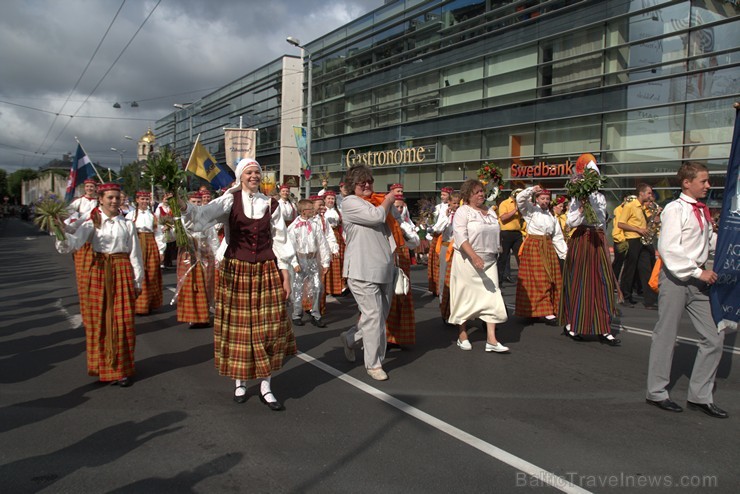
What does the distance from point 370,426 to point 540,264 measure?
458 centimetres

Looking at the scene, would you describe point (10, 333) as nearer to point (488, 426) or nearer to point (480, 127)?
point (488, 426)

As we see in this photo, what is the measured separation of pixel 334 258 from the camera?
10055 mm

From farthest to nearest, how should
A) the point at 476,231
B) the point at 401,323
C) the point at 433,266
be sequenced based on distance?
1. the point at 433,266
2. the point at 401,323
3. the point at 476,231

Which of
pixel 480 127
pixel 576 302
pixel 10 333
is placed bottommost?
pixel 10 333

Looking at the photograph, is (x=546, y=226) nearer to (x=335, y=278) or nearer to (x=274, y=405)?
(x=335, y=278)

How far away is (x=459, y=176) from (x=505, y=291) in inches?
610

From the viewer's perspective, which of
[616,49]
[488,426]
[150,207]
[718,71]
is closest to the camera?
[488,426]

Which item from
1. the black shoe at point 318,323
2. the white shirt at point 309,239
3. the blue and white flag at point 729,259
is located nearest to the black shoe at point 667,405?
the blue and white flag at point 729,259

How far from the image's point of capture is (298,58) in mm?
45500

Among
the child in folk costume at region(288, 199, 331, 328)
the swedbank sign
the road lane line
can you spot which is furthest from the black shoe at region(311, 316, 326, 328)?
the swedbank sign

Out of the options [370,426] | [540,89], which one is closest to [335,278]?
[370,426]

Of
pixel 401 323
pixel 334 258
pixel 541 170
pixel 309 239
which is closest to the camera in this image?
pixel 401 323

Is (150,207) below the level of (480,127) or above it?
below

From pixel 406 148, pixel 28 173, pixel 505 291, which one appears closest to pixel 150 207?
pixel 505 291
